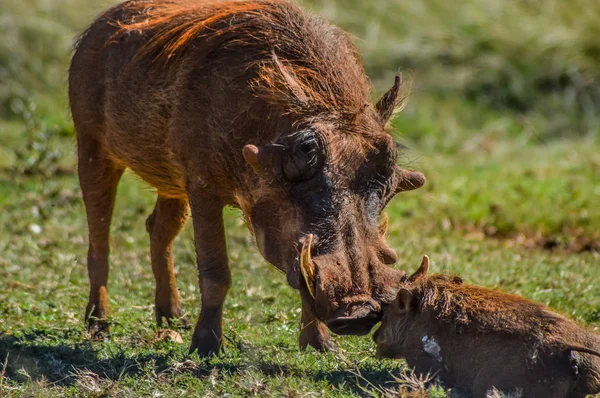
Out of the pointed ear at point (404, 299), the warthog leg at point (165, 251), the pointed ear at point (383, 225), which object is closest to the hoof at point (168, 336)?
the warthog leg at point (165, 251)

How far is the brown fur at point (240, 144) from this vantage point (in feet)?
15.8

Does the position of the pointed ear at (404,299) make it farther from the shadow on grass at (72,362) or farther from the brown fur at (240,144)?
the shadow on grass at (72,362)

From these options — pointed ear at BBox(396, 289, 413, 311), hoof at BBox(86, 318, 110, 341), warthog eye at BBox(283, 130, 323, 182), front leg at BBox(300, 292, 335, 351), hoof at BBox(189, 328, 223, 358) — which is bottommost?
hoof at BBox(86, 318, 110, 341)

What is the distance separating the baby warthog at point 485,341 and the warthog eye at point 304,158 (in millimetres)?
669

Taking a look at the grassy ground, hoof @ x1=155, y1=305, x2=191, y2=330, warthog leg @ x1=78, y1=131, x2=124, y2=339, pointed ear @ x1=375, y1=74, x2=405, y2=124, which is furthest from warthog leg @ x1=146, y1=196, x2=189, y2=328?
pointed ear @ x1=375, y1=74, x2=405, y2=124

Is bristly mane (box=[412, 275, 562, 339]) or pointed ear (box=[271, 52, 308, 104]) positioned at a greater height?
pointed ear (box=[271, 52, 308, 104])

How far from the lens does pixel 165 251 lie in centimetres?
657

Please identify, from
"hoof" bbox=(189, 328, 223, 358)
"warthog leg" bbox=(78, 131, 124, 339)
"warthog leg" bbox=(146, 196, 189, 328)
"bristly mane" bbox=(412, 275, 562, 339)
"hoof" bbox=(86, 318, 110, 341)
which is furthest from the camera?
"warthog leg" bbox=(78, 131, 124, 339)

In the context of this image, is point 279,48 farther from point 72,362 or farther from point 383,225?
point 72,362

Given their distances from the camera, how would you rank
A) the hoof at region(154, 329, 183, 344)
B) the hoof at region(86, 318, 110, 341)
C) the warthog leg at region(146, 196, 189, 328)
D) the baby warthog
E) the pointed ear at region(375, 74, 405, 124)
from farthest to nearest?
the warthog leg at region(146, 196, 189, 328) < the hoof at region(86, 318, 110, 341) < the hoof at region(154, 329, 183, 344) < the pointed ear at region(375, 74, 405, 124) < the baby warthog

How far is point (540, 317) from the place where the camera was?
449 cm

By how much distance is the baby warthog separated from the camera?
4266 millimetres

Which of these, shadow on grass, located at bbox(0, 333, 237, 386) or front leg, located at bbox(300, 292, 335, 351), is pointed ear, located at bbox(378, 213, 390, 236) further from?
shadow on grass, located at bbox(0, 333, 237, 386)

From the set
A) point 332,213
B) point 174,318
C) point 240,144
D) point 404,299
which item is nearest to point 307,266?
point 332,213
